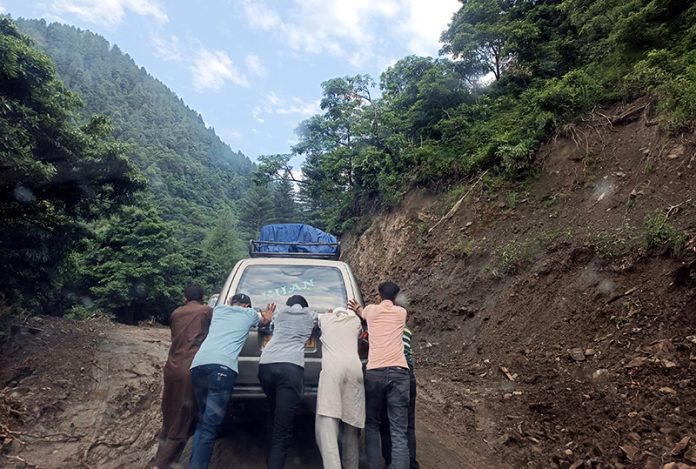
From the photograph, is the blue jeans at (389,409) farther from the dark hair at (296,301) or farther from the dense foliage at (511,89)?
the dense foliage at (511,89)

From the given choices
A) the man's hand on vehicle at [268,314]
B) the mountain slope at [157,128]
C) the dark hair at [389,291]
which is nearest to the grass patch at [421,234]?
the dark hair at [389,291]

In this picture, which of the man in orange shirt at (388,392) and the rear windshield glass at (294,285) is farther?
the rear windshield glass at (294,285)

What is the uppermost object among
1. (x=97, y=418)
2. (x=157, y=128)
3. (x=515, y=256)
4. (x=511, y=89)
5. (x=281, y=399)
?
(x=157, y=128)

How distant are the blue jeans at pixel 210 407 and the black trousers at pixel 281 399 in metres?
0.33

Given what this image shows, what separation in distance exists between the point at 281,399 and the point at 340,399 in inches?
19.8

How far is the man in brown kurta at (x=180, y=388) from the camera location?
4.24 meters

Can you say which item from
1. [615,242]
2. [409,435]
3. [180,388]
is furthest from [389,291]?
[615,242]

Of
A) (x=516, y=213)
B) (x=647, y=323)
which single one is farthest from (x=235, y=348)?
(x=516, y=213)

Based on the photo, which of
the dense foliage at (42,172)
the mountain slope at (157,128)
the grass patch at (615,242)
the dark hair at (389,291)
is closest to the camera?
the dark hair at (389,291)

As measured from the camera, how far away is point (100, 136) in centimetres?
999

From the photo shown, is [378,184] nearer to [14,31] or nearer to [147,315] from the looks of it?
[14,31]

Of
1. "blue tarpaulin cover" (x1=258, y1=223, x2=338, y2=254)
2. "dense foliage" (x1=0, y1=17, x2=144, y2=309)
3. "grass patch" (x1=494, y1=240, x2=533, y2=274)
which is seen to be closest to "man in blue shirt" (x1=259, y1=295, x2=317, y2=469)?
"blue tarpaulin cover" (x1=258, y1=223, x2=338, y2=254)

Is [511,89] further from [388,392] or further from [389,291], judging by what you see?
[388,392]

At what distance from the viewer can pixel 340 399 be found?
3.92 metres
